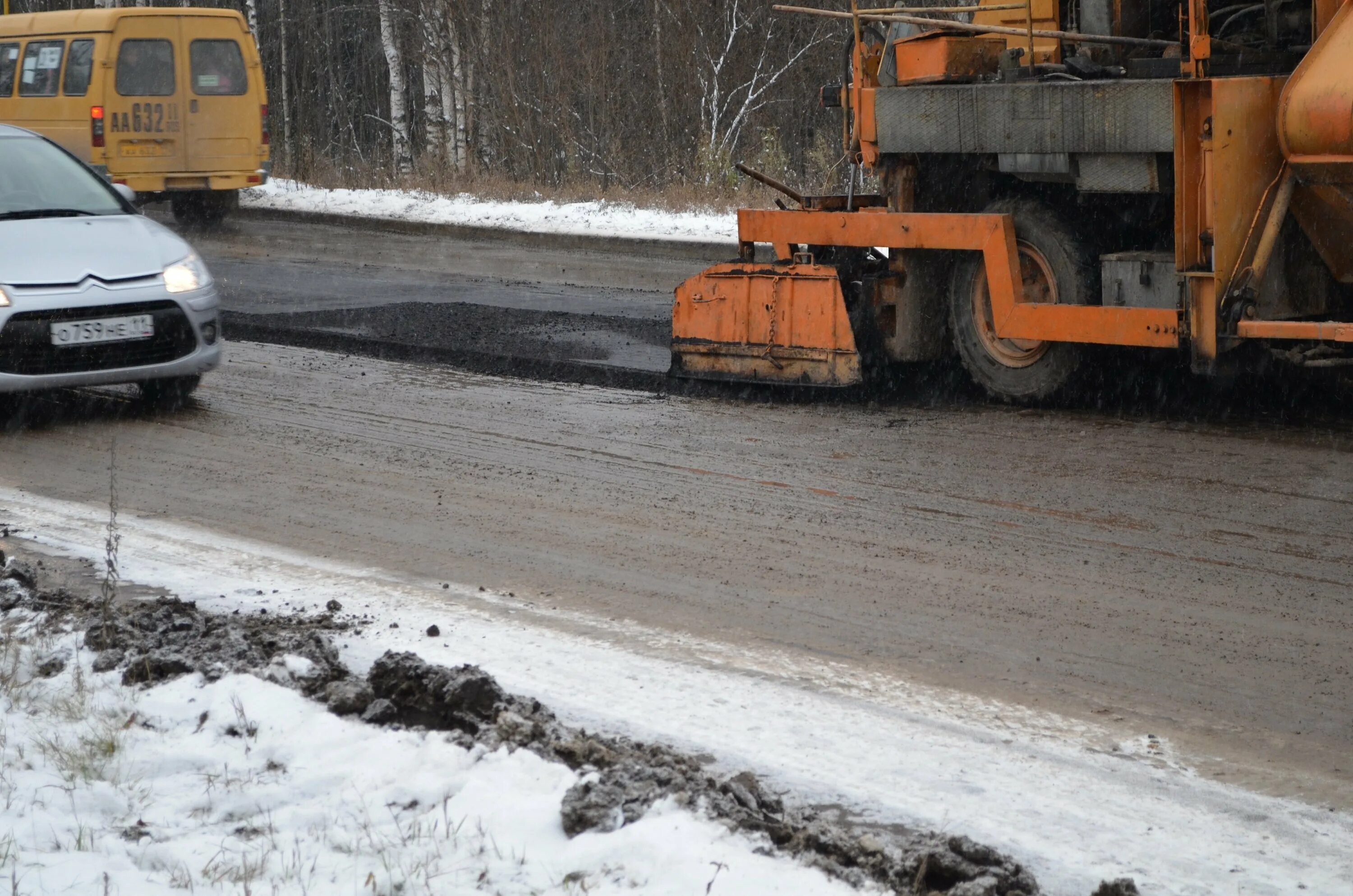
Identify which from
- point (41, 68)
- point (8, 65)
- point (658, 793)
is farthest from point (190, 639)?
point (8, 65)

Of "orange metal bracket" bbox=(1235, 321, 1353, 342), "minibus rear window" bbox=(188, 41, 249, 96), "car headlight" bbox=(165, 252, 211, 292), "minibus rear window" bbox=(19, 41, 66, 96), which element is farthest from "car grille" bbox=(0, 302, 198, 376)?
"minibus rear window" bbox=(19, 41, 66, 96)

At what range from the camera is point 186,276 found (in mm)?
8695

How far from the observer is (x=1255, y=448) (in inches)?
289

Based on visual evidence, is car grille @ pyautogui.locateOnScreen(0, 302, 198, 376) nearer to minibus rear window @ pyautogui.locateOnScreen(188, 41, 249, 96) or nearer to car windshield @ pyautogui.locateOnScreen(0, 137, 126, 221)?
car windshield @ pyautogui.locateOnScreen(0, 137, 126, 221)

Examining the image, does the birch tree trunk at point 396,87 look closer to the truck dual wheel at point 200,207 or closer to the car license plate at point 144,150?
the truck dual wheel at point 200,207

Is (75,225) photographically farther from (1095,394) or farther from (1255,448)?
(1255,448)

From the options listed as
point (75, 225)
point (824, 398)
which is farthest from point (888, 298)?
point (75, 225)

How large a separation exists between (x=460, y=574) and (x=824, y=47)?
747 inches

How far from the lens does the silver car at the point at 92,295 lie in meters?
8.12

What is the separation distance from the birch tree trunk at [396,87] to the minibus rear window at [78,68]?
6.68m

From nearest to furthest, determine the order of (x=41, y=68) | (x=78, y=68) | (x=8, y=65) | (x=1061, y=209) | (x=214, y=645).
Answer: (x=214, y=645), (x=1061, y=209), (x=78, y=68), (x=41, y=68), (x=8, y=65)

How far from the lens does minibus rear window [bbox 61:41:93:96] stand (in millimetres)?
19562

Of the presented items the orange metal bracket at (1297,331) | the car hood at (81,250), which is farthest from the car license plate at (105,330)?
the orange metal bracket at (1297,331)

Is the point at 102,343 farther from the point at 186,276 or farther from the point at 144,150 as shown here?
the point at 144,150
